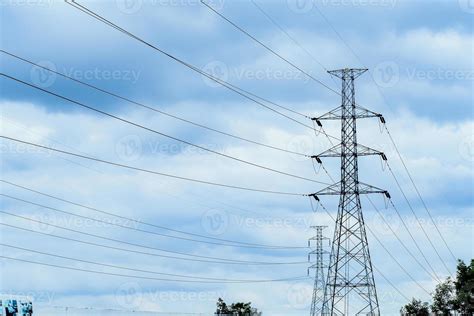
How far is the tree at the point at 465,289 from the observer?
5856 inches

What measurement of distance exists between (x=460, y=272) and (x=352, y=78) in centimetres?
10145

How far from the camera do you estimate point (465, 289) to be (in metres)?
151

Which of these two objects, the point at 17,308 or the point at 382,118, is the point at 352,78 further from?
the point at 17,308

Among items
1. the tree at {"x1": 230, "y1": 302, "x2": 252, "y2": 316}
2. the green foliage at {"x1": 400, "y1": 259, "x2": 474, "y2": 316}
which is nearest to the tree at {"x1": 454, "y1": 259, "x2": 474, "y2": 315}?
the green foliage at {"x1": 400, "y1": 259, "x2": 474, "y2": 316}

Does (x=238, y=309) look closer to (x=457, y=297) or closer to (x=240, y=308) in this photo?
(x=240, y=308)

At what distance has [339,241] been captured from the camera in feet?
184

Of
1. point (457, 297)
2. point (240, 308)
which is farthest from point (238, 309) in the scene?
point (457, 297)

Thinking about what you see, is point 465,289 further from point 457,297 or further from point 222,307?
point 222,307

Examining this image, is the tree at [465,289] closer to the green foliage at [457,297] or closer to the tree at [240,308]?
the green foliage at [457,297]

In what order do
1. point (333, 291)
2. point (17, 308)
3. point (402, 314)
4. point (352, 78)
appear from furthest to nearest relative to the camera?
point (402, 314) < point (17, 308) < point (352, 78) < point (333, 291)

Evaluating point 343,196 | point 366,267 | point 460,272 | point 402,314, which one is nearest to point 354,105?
point 343,196

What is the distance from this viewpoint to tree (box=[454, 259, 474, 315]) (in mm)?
148750

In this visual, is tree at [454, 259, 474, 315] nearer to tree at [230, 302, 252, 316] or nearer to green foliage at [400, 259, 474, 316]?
green foliage at [400, 259, 474, 316]

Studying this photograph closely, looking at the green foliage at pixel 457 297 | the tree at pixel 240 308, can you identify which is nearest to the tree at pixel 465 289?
the green foliage at pixel 457 297
